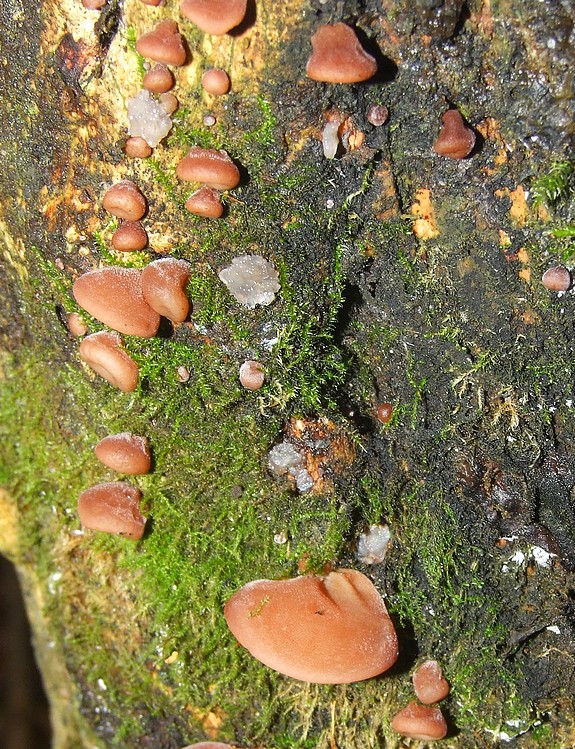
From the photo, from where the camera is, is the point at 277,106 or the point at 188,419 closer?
the point at 277,106

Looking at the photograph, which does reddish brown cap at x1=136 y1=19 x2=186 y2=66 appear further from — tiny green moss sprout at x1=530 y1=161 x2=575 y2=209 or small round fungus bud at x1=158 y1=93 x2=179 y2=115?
tiny green moss sprout at x1=530 y1=161 x2=575 y2=209

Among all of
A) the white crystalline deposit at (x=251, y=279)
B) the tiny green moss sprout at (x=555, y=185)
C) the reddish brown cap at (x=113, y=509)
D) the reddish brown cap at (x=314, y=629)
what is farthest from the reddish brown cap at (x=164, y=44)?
the reddish brown cap at (x=314, y=629)

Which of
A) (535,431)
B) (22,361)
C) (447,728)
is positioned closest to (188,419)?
(22,361)

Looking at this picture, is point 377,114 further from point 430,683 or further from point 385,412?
point 430,683

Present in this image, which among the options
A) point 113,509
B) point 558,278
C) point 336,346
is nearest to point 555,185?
point 558,278

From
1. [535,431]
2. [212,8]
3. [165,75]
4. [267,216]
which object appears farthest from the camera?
[535,431]

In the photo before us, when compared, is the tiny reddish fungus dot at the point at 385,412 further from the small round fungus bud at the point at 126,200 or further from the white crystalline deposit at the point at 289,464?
the small round fungus bud at the point at 126,200

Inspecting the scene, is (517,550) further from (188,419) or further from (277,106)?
(277,106)
